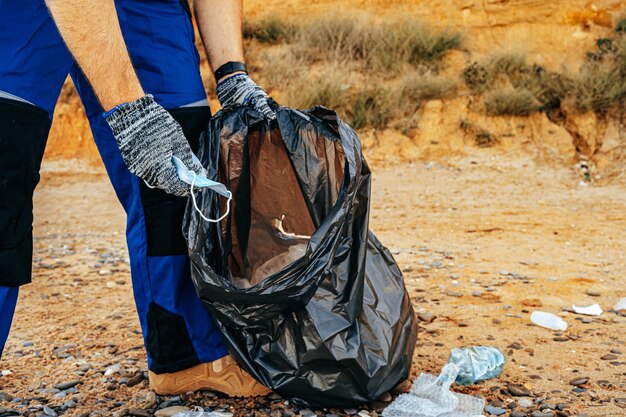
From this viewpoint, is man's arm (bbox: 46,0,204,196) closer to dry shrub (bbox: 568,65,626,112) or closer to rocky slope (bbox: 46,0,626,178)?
rocky slope (bbox: 46,0,626,178)

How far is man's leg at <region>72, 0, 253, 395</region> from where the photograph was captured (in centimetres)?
179

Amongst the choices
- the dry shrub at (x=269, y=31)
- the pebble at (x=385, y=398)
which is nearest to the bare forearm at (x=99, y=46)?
the pebble at (x=385, y=398)

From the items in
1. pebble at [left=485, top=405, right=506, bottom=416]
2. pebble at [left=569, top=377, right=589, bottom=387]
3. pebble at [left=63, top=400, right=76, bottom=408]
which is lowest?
pebble at [left=569, top=377, right=589, bottom=387]

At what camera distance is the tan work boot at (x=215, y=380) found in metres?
1.90

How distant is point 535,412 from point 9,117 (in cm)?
162

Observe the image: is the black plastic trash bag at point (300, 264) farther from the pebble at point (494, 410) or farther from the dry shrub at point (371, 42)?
the dry shrub at point (371, 42)

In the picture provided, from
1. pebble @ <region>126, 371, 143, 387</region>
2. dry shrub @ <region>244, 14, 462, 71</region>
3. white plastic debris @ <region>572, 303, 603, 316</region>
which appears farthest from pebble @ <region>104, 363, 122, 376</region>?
dry shrub @ <region>244, 14, 462, 71</region>

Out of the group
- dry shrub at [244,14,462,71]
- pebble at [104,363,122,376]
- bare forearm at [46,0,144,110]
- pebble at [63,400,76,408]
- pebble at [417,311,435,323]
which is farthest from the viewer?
dry shrub at [244,14,462,71]

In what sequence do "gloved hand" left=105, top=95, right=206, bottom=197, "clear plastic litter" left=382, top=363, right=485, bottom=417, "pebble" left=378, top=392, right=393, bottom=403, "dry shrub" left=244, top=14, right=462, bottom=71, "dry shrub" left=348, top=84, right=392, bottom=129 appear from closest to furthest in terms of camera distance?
"gloved hand" left=105, top=95, right=206, bottom=197
"clear plastic litter" left=382, top=363, right=485, bottom=417
"pebble" left=378, top=392, right=393, bottom=403
"dry shrub" left=348, top=84, right=392, bottom=129
"dry shrub" left=244, top=14, right=462, bottom=71

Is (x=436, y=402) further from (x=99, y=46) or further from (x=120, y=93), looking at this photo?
(x=99, y=46)

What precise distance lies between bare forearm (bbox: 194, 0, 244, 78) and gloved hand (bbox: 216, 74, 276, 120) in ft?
0.25

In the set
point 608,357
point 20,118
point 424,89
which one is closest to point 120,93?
point 20,118

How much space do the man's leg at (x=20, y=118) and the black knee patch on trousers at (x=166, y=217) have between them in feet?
1.11

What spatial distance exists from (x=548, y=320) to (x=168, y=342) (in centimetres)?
159
